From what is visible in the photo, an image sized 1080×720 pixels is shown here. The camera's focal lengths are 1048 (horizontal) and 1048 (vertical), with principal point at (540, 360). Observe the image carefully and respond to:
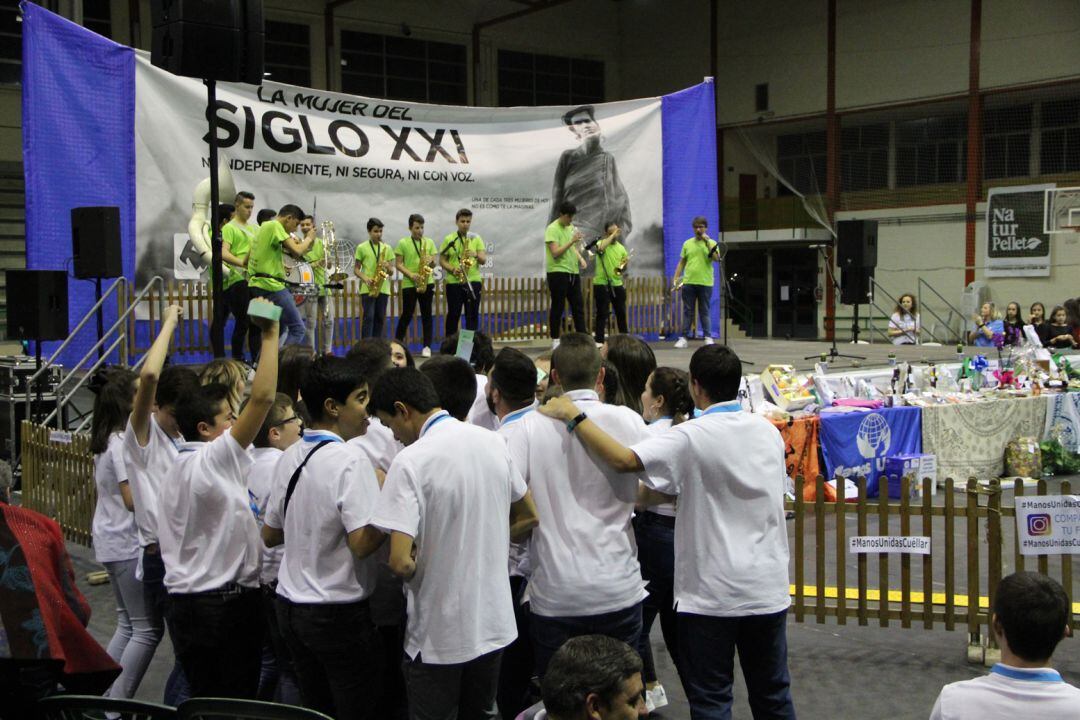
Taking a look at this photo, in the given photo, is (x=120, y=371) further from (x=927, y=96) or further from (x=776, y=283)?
(x=776, y=283)

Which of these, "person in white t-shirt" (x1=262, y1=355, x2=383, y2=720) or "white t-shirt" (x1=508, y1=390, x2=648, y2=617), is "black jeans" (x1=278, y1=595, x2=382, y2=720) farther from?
"white t-shirt" (x1=508, y1=390, x2=648, y2=617)

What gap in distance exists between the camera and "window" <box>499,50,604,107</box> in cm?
2870

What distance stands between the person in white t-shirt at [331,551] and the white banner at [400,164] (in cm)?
989

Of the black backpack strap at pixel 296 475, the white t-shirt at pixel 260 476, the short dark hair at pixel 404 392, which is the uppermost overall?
the short dark hair at pixel 404 392

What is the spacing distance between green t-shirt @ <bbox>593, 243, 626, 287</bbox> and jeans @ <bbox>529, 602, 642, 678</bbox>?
34.6ft

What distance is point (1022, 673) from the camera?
2426 mm

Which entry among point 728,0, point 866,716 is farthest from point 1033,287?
point 866,716

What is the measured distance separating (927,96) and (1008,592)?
24.9m

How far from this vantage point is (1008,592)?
2.54m

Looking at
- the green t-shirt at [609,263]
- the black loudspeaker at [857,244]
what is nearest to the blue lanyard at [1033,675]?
the green t-shirt at [609,263]

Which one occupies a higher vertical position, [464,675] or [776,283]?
[776,283]

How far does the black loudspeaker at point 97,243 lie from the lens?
9.45 meters

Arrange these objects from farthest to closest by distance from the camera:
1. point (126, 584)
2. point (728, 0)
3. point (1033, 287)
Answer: point (728, 0) → point (1033, 287) → point (126, 584)

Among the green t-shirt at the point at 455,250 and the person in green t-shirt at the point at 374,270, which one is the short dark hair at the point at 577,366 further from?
the person in green t-shirt at the point at 374,270
